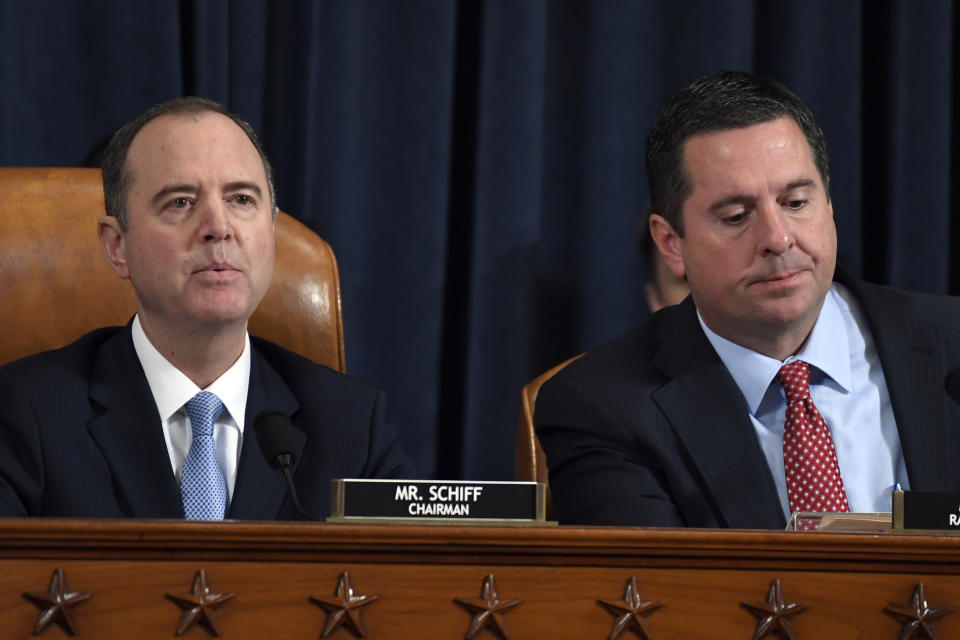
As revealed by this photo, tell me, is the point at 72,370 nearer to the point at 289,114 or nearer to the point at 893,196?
the point at 289,114

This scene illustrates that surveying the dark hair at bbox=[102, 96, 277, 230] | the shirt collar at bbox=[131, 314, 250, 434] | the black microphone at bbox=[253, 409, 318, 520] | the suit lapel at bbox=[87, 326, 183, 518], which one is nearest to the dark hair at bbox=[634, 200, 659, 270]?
the dark hair at bbox=[102, 96, 277, 230]

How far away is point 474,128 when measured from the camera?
2.75 m

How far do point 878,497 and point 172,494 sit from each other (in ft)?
3.02

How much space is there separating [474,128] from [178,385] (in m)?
1.17

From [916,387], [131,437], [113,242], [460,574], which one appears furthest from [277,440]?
[916,387]

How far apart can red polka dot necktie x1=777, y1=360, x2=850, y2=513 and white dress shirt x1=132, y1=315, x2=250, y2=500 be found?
727 mm

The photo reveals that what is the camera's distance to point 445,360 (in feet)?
9.05

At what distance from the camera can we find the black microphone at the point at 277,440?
135 cm

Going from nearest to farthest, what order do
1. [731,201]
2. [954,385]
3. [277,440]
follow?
1. [277,440]
2. [954,385]
3. [731,201]

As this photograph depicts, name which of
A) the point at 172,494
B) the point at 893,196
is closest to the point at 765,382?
the point at 172,494

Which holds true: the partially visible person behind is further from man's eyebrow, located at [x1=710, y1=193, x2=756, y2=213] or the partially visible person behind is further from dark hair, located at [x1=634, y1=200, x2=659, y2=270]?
man's eyebrow, located at [x1=710, y1=193, x2=756, y2=213]

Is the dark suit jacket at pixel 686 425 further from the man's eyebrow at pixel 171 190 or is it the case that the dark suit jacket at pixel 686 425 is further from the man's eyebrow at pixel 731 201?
the man's eyebrow at pixel 171 190

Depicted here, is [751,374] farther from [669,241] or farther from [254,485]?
[254,485]

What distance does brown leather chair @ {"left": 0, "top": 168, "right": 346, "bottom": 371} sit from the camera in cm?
196
